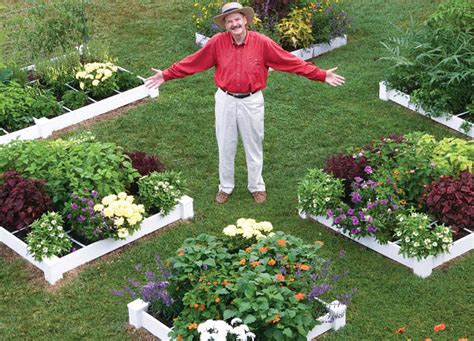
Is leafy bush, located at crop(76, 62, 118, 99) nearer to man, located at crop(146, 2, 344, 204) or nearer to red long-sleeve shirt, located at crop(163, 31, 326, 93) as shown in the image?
man, located at crop(146, 2, 344, 204)

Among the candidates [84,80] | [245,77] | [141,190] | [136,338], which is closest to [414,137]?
[245,77]

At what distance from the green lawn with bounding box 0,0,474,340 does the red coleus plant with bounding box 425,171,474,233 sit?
403 mm

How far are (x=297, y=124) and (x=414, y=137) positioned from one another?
226cm

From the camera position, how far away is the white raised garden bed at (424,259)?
8.83 meters

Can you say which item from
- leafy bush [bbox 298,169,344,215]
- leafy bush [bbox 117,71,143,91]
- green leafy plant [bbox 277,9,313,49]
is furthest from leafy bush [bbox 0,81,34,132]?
leafy bush [bbox 298,169,344,215]

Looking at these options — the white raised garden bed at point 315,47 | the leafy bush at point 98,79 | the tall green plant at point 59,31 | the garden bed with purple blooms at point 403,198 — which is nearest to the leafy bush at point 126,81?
the leafy bush at point 98,79

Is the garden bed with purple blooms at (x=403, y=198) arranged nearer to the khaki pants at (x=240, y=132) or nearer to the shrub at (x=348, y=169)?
the shrub at (x=348, y=169)

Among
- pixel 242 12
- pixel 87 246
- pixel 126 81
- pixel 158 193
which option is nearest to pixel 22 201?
pixel 87 246

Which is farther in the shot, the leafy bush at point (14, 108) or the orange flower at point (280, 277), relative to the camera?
the leafy bush at point (14, 108)

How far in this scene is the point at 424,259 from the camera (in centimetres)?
878

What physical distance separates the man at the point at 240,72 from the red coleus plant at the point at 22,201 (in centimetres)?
165

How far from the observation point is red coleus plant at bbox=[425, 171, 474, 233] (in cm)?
907

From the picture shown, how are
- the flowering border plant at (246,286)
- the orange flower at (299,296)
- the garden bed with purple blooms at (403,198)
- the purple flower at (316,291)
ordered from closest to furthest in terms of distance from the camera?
the flowering border plant at (246,286) → the orange flower at (299,296) → the purple flower at (316,291) → the garden bed with purple blooms at (403,198)

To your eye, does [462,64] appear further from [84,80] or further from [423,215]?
[84,80]
